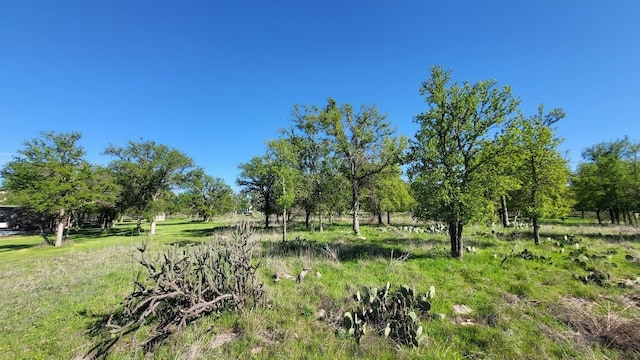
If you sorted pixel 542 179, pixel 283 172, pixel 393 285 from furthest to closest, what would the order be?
1. pixel 283 172
2. pixel 542 179
3. pixel 393 285

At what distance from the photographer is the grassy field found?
4891 millimetres

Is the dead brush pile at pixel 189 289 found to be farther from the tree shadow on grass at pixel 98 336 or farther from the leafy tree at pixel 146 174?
the leafy tree at pixel 146 174

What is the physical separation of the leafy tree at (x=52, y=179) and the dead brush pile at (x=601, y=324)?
3339cm

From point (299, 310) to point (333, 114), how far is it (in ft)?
63.0

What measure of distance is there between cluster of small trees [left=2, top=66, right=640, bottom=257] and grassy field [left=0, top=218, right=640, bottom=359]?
2.77 metres

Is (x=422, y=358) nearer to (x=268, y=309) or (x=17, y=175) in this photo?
(x=268, y=309)

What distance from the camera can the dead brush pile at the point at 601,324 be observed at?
4.84 meters

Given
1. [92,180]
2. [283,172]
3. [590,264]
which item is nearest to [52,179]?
[92,180]

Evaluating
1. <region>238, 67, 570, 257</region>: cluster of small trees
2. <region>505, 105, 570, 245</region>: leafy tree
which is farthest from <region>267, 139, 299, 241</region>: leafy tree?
<region>505, 105, 570, 245</region>: leafy tree

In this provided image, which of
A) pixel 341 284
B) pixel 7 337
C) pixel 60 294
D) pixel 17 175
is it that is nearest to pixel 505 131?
pixel 341 284

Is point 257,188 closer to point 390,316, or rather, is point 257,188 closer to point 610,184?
point 390,316

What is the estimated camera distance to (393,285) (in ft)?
26.9

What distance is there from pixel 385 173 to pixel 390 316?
62.5 feet

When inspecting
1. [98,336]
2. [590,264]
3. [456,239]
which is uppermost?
[456,239]
